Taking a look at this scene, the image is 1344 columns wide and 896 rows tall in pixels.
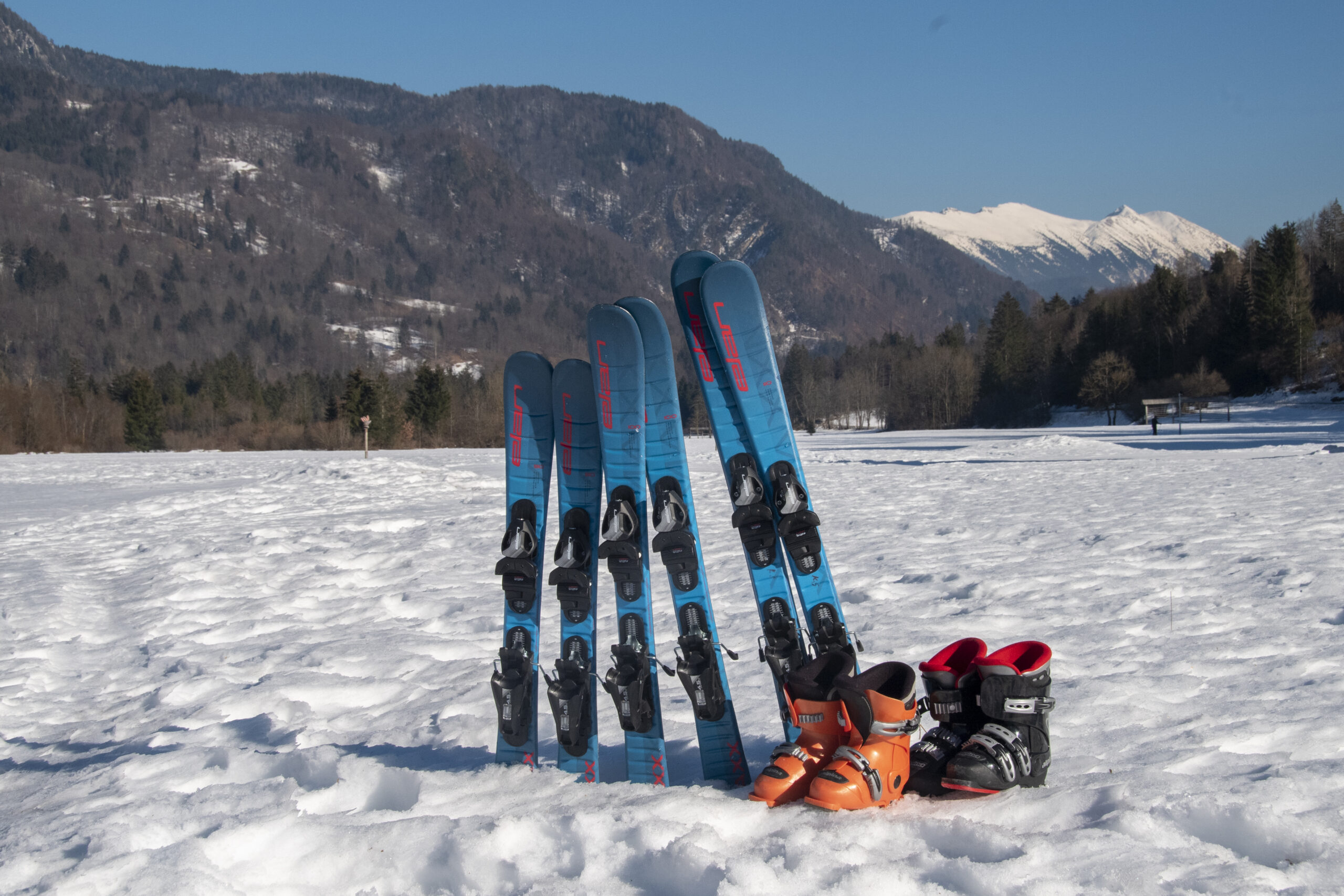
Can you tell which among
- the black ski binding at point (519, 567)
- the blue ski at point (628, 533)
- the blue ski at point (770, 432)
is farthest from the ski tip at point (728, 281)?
the black ski binding at point (519, 567)

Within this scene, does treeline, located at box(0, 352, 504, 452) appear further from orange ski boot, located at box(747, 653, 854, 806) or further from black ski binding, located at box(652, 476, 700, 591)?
orange ski boot, located at box(747, 653, 854, 806)

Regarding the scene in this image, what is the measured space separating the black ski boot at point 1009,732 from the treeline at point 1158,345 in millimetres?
48971

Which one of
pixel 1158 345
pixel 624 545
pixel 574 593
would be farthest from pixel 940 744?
pixel 1158 345

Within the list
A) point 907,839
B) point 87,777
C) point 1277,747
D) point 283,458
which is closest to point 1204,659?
point 1277,747

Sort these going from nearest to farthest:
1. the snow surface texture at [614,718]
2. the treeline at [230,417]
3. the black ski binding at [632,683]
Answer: the snow surface texture at [614,718] < the black ski binding at [632,683] < the treeline at [230,417]

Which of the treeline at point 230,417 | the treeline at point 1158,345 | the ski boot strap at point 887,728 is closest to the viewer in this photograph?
the ski boot strap at point 887,728

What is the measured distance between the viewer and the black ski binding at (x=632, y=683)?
2.40 m

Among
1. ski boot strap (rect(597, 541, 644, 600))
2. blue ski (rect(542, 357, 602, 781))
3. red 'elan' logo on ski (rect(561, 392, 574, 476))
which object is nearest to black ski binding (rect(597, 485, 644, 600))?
ski boot strap (rect(597, 541, 644, 600))

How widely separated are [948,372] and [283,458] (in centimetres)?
5321

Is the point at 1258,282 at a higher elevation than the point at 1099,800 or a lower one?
higher

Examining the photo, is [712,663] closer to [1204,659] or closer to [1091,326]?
[1204,659]

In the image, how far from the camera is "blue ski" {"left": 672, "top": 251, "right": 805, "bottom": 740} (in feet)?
8.35

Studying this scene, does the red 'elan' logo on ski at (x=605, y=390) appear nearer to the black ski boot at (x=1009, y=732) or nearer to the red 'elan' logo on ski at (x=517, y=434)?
the red 'elan' logo on ski at (x=517, y=434)

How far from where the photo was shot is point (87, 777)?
2.43 metres
